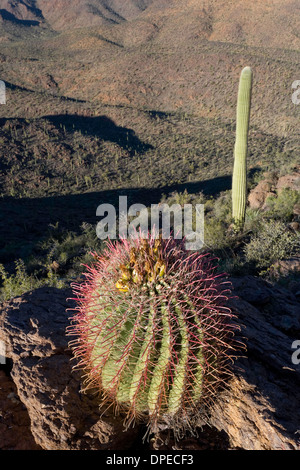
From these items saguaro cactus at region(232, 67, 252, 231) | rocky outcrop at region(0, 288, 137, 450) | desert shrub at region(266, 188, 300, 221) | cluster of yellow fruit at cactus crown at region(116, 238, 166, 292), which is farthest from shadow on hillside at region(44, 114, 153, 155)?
cluster of yellow fruit at cactus crown at region(116, 238, 166, 292)

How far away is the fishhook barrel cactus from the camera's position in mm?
2211

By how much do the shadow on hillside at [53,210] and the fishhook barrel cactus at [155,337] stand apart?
1017cm

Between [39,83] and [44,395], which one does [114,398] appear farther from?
[39,83]

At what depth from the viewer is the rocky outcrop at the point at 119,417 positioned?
Result: 2.32 m

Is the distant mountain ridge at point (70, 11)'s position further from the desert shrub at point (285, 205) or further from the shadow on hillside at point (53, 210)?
the desert shrub at point (285, 205)

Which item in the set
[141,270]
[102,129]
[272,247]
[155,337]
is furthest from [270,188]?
[102,129]

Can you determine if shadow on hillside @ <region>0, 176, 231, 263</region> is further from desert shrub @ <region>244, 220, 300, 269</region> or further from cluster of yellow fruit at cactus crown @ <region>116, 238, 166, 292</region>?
cluster of yellow fruit at cactus crown @ <region>116, 238, 166, 292</region>

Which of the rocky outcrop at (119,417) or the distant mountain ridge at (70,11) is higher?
the distant mountain ridge at (70,11)

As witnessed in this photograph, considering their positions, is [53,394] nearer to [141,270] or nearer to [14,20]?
[141,270]

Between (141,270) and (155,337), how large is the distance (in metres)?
0.46

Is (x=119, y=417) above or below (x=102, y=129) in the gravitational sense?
below

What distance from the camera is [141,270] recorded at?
2.30 m

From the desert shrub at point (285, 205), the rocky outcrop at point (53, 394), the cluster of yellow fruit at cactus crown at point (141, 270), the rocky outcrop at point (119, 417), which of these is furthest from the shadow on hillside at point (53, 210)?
the cluster of yellow fruit at cactus crown at point (141, 270)

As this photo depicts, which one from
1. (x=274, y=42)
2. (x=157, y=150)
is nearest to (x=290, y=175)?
(x=157, y=150)
